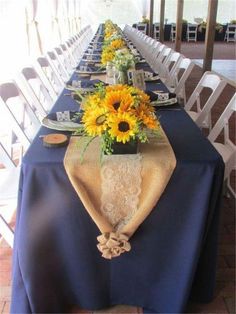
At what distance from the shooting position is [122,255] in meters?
1.35

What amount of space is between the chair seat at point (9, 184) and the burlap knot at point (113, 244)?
0.58 m

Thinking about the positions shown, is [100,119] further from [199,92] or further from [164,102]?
[199,92]

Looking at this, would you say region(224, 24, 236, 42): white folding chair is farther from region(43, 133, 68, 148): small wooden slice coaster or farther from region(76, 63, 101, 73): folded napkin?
region(43, 133, 68, 148): small wooden slice coaster

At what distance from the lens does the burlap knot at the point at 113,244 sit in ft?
3.98

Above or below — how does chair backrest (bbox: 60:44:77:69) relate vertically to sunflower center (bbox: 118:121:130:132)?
below

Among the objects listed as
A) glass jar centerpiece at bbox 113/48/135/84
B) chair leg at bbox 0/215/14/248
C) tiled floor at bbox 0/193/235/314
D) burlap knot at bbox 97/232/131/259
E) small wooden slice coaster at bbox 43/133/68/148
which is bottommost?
tiled floor at bbox 0/193/235/314

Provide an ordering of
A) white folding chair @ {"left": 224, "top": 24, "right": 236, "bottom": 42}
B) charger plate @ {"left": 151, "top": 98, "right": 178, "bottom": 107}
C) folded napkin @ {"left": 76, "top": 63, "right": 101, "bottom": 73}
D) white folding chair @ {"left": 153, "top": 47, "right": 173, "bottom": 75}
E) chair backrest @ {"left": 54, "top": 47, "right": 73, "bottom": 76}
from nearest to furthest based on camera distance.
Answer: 1. charger plate @ {"left": 151, "top": 98, "right": 178, "bottom": 107}
2. folded napkin @ {"left": 76, "top": 63, "right": 101, "bottom": 73}
3. white folding chair @ {"left": 153, "top": 47, "right": 173, "bottom": 75}
4. chair backrest @ {"left": 54, "top": 47, "right": 73, "bottom": 76}
5. white folding chair @ {"left": 224, "top": 24, "right": 236, "bottom": 42}

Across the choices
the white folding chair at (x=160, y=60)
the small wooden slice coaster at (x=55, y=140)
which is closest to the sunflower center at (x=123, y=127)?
the small wooden slice coaster at (x=55, y=140)

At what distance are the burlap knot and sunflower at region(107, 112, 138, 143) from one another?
348 millimetres

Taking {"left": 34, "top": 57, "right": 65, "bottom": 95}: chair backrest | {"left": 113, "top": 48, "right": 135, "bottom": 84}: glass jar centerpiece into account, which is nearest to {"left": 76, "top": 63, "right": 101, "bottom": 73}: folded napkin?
{"left": 34, "top": 57, "right": 65, "bottom": 95}: chair backrest

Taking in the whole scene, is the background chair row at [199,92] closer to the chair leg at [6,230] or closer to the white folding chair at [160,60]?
the white folding chair at [160,60]

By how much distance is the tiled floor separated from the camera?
1.48 m

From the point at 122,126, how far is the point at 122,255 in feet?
1.75

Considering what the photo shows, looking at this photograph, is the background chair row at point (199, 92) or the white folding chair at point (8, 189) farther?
the background chair row at point (199, 92)
